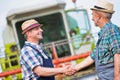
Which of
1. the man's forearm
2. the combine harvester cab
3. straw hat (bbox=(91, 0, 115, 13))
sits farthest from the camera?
the combine harvester cab

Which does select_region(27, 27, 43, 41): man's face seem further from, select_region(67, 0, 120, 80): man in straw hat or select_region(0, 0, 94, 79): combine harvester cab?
select_region(0, 0, 94, 79): combine harvester cab

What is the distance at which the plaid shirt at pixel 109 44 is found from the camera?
11.5ft

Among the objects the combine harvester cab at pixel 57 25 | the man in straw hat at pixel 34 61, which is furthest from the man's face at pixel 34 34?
the combine harvester cab at pixel 57 25

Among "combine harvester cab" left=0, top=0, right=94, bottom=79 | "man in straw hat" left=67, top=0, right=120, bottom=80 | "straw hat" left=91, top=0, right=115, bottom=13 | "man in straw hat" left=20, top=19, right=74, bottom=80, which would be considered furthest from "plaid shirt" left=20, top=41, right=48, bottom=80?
"combine harvester cab" left=0, top=0, right=94, bottom=79

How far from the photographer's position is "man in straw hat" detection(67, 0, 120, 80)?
348cm

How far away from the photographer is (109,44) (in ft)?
11.5

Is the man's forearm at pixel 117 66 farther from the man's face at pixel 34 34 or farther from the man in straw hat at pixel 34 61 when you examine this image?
the man's face at pixel 34 34

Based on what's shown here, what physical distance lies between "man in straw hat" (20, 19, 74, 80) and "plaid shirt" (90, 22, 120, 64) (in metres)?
0.36

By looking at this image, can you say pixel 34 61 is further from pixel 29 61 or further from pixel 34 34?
pixel 34 34

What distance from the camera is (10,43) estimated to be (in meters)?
9.29

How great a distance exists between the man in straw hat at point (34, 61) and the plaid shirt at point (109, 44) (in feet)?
1.20

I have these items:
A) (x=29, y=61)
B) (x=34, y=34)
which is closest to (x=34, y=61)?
(x=29, y=61)

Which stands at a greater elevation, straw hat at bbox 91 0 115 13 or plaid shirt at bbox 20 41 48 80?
straw hat at bbox 91 0 115 13

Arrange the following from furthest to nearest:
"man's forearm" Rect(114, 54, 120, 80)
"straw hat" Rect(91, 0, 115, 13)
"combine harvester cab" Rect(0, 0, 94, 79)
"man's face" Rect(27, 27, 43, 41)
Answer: "combine harvester cab" Rect(0, 0, 94, 79) < "man's face" Rect(27, 27, 43, 41) < "straw hat" Rect(91, 0, 115, 13) < "man's forearm" Rect(114, 54, 120, 80)
